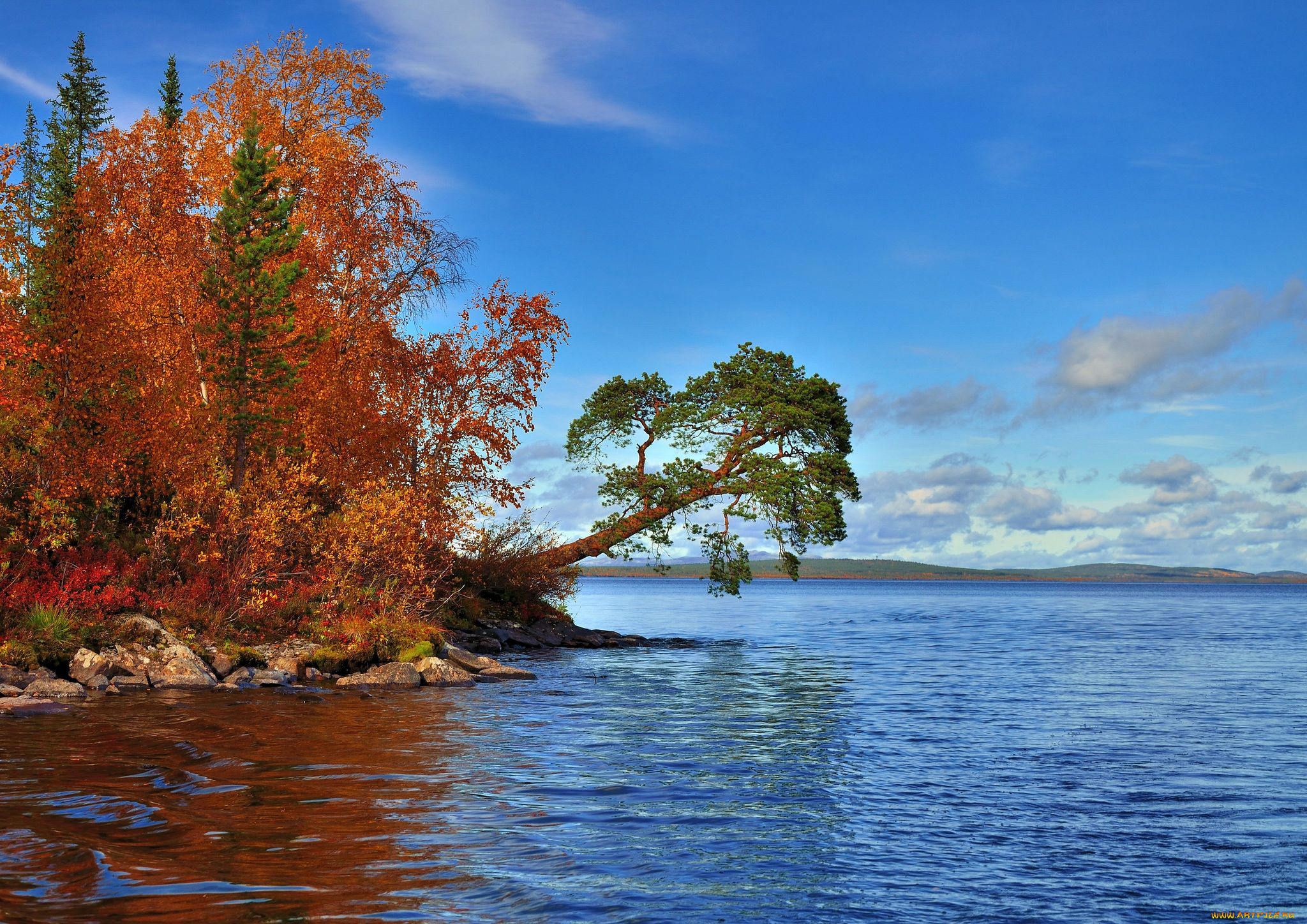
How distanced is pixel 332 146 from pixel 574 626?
69.2 ft

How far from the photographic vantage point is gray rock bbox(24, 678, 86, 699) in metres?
19.2

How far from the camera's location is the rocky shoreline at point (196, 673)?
64.0ft

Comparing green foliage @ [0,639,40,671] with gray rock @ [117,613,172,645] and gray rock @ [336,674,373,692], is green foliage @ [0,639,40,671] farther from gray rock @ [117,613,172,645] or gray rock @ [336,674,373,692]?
gray rock @ [336,674,373,692]

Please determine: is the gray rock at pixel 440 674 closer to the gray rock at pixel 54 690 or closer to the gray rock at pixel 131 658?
the gray rock at pixel 131 658

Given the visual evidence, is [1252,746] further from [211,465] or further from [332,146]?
[332,146]

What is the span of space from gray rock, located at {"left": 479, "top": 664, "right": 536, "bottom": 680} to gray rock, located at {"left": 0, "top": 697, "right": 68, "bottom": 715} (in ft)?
35.0

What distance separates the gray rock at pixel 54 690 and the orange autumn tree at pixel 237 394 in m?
3.12

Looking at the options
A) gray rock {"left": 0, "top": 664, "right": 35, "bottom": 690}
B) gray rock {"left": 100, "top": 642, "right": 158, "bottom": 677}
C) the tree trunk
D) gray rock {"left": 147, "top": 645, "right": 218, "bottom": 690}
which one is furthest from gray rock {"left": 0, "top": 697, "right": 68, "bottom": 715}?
the tree trunk

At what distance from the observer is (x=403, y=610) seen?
2789cm

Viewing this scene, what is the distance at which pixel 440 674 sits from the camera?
82.9 feet

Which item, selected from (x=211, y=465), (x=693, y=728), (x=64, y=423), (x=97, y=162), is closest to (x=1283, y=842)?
(x=693, y=728)

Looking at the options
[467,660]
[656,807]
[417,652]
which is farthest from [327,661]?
[656,807]

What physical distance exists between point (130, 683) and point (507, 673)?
9.39m

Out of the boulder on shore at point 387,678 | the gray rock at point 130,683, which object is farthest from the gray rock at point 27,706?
the boulder on shore at point 387,678
